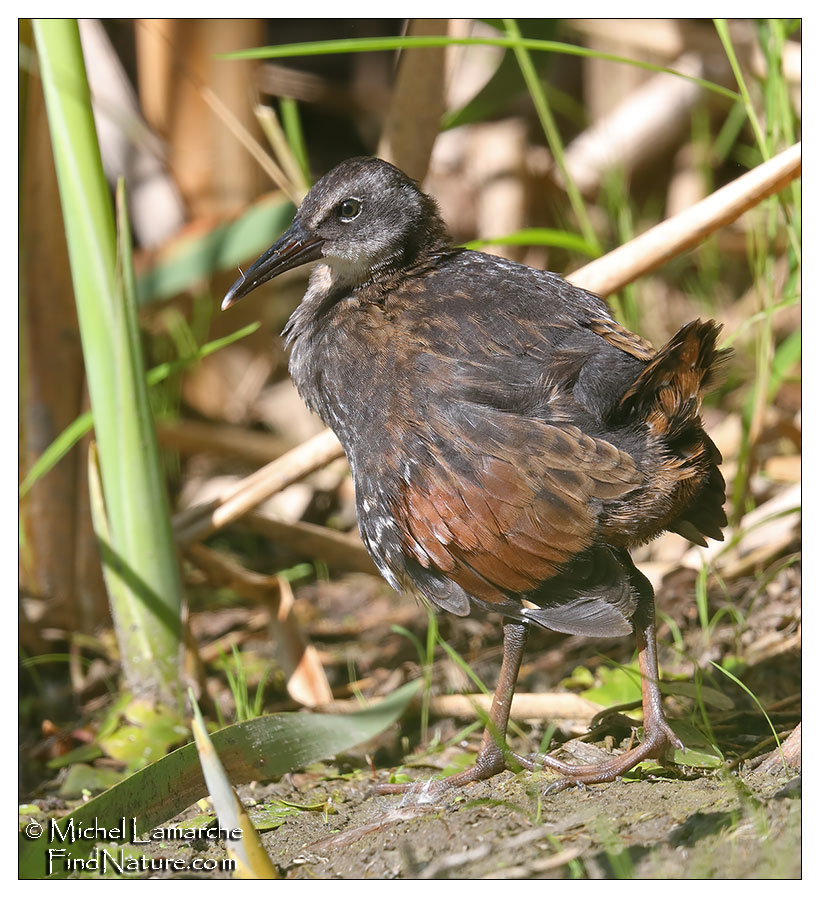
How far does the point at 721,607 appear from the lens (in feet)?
8.54

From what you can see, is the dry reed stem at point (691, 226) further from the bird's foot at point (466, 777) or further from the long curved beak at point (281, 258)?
the bird's foot at point (466, 777)

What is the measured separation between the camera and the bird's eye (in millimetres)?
2092

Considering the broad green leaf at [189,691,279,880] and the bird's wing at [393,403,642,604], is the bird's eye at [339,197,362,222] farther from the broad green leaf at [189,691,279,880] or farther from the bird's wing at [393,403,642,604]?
the broad green leaf at [189,691,279,880]

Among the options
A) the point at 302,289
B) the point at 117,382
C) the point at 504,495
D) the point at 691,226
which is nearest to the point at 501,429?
the point at 504,495

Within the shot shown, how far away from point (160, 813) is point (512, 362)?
104 centimetres

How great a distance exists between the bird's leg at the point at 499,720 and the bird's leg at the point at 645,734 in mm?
56

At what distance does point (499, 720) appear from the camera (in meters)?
2.00

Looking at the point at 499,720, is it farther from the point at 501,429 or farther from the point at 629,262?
the point at 629,262

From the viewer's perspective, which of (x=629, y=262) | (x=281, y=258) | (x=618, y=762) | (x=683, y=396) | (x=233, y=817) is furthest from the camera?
(x=629, y=262)

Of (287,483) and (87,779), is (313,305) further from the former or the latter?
(87,779)

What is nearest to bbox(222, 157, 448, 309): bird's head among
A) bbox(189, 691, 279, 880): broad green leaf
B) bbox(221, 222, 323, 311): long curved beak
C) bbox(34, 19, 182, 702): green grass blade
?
bbox(221, 222, 323, 311): long curved beak

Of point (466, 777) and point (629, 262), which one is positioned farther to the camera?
point (629, 262)

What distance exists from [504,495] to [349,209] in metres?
0.75

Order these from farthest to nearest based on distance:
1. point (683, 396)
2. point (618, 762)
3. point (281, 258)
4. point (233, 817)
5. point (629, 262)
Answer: point (629, 262), point (281, 258), point (618, 762), point (683, 396), point (233, 817)
